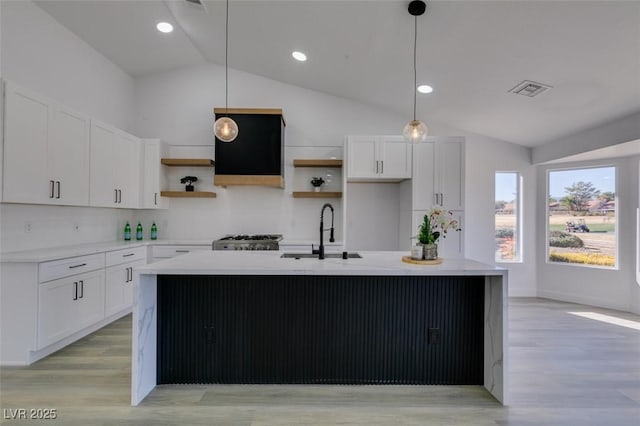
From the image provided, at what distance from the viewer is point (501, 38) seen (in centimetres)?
264

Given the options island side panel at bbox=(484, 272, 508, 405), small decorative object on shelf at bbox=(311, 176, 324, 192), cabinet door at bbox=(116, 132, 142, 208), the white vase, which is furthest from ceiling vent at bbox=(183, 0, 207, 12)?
island side panel at bbox=(484, 272, 508, 405)

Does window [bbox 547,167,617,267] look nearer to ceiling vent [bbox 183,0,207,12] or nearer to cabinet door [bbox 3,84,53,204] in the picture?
ceiling vent [bbox 183,0,207,12]

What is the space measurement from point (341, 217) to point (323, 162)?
0.84 metres

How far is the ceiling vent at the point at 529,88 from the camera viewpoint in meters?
3.14

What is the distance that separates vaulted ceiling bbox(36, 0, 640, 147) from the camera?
2447 millimetres

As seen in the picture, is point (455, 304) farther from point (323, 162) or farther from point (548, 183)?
point (548, 183)

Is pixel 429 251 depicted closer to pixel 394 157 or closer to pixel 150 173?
pixel 394 157

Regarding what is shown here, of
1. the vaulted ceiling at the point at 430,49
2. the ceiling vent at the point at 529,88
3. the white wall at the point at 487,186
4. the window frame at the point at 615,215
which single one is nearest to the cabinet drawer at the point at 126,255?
the vaulted ceiling at the point at 430,49

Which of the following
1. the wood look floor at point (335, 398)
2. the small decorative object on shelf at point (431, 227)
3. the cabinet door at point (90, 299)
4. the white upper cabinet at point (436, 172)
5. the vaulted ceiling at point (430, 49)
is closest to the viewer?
the wood look floor at point (335, 398)

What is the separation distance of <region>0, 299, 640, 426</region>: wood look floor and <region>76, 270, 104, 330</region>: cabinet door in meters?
0.34

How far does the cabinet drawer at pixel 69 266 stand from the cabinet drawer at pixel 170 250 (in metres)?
0.92

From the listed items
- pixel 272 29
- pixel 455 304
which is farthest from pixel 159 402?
pixel 272 29

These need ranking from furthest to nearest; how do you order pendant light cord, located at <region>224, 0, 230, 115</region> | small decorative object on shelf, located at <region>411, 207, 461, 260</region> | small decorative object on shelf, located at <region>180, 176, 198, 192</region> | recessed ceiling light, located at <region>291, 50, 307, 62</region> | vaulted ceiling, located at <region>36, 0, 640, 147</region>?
1. small decorative object on shelf, located at <region>180, 176, 198, 192</region>
2. recessed ceiling light, located at <region>291, 50, 307, 62</region>
3. pendant light cord, located at <region>224, 0, 230, 115</region>
4. vaulted ceiling, located at <region>36, 0, 640, 147</region>
5. small decorative object on shelf, located at <region>411, 207, 461, 260</region>

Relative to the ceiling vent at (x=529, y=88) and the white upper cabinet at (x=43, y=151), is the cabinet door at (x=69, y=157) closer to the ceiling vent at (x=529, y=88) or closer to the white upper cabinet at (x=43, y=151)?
the white upper cabinet at (x=43, y=151)
